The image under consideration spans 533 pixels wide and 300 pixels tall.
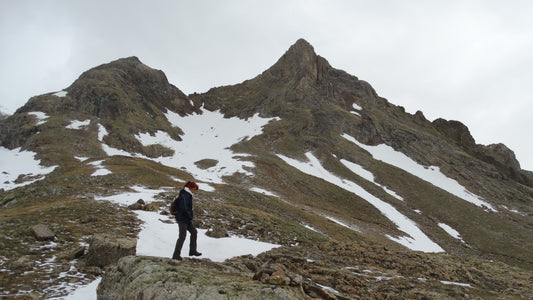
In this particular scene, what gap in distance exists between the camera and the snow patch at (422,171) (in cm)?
8275

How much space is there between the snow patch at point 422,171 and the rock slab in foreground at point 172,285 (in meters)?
88.9

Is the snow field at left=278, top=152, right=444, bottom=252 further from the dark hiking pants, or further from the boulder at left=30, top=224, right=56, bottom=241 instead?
the boulder at left=30, top=224, right=56, bottom=241

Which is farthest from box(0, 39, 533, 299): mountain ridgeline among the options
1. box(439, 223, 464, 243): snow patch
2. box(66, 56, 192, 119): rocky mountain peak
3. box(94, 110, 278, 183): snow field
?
box(94, 110, 278, 183): snow field

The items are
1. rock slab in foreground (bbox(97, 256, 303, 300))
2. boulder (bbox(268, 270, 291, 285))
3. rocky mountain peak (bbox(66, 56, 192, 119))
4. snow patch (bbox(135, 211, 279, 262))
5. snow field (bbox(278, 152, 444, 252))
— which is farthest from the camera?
rocky mountain peak (bbox(66, 56, 192, 119))

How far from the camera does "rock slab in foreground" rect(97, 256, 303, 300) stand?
699 cm

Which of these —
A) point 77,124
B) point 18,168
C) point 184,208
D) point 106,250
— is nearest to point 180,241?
point 184,208

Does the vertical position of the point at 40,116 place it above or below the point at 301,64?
below

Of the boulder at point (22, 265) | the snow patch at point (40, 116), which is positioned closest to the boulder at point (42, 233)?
the boulder at point (22, 265)

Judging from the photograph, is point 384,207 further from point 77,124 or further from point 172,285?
point 77,124

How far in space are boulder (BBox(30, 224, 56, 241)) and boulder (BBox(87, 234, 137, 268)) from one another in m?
3.68

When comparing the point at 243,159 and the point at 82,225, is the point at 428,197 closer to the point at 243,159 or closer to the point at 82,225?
the point at 243,159

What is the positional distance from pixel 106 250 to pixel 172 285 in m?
5.64

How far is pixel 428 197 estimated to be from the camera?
74000 mm

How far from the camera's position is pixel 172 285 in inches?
285
